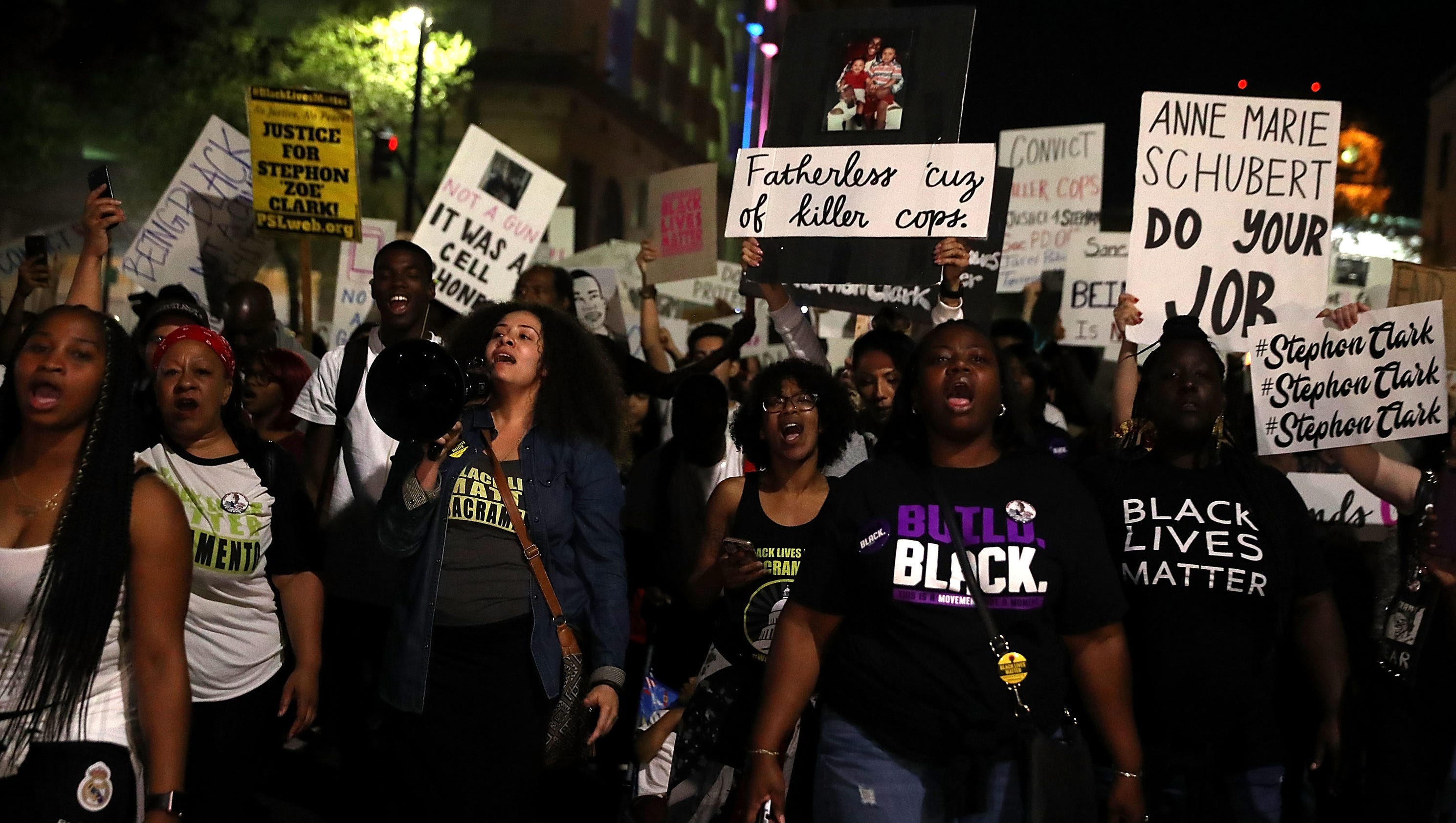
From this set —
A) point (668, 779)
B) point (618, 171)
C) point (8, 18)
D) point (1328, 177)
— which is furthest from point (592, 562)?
point (618, 171)

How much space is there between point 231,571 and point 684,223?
5.15 meters

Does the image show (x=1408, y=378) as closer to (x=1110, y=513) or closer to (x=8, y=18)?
(x=1110, y=513)

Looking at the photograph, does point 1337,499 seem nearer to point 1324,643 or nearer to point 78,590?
point 1324,643

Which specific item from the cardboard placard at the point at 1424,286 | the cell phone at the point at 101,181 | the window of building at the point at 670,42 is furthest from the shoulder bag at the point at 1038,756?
the window of building at the point at 670,42

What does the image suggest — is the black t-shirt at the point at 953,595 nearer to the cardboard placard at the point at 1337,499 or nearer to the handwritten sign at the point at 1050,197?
the cardboard placard at the point at 1337,499

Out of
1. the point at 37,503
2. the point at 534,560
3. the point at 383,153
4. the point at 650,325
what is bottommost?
the point at 534,560

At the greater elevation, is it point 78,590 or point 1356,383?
point 1356,383

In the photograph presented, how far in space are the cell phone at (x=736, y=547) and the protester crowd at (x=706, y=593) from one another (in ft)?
0.05

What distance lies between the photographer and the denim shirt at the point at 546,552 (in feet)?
14.1

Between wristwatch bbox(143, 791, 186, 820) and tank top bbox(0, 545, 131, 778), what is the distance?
14cm

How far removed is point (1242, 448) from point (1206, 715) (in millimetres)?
829

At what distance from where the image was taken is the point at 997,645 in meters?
3.49

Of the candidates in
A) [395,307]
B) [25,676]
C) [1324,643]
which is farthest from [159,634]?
[1324,643]

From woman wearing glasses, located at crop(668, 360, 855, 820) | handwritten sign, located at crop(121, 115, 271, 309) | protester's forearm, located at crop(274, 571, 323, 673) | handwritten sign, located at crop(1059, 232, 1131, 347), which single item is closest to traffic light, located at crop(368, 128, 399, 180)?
handwritten sign, located at crop(121, 115, 271, 309)
